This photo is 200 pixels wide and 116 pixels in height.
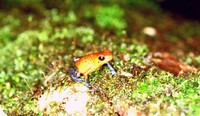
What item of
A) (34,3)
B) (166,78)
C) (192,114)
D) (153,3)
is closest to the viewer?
(192,114)

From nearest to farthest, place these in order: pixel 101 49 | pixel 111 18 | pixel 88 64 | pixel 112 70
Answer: pixel 88 64 → pixel 112 70 → pixel 101 49 → pixel 111 18

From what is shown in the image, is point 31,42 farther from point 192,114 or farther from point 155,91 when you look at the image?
point 192,114

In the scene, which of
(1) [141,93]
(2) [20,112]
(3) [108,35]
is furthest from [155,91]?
(3) [108,35]

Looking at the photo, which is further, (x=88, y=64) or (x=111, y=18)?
(x=111, y=18)

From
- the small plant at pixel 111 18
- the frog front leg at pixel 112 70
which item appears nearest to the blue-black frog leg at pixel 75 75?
the frog front leg at pixel 112 70

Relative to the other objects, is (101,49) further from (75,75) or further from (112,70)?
(75,75)

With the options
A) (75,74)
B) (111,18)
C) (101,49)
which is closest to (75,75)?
(75,74)
